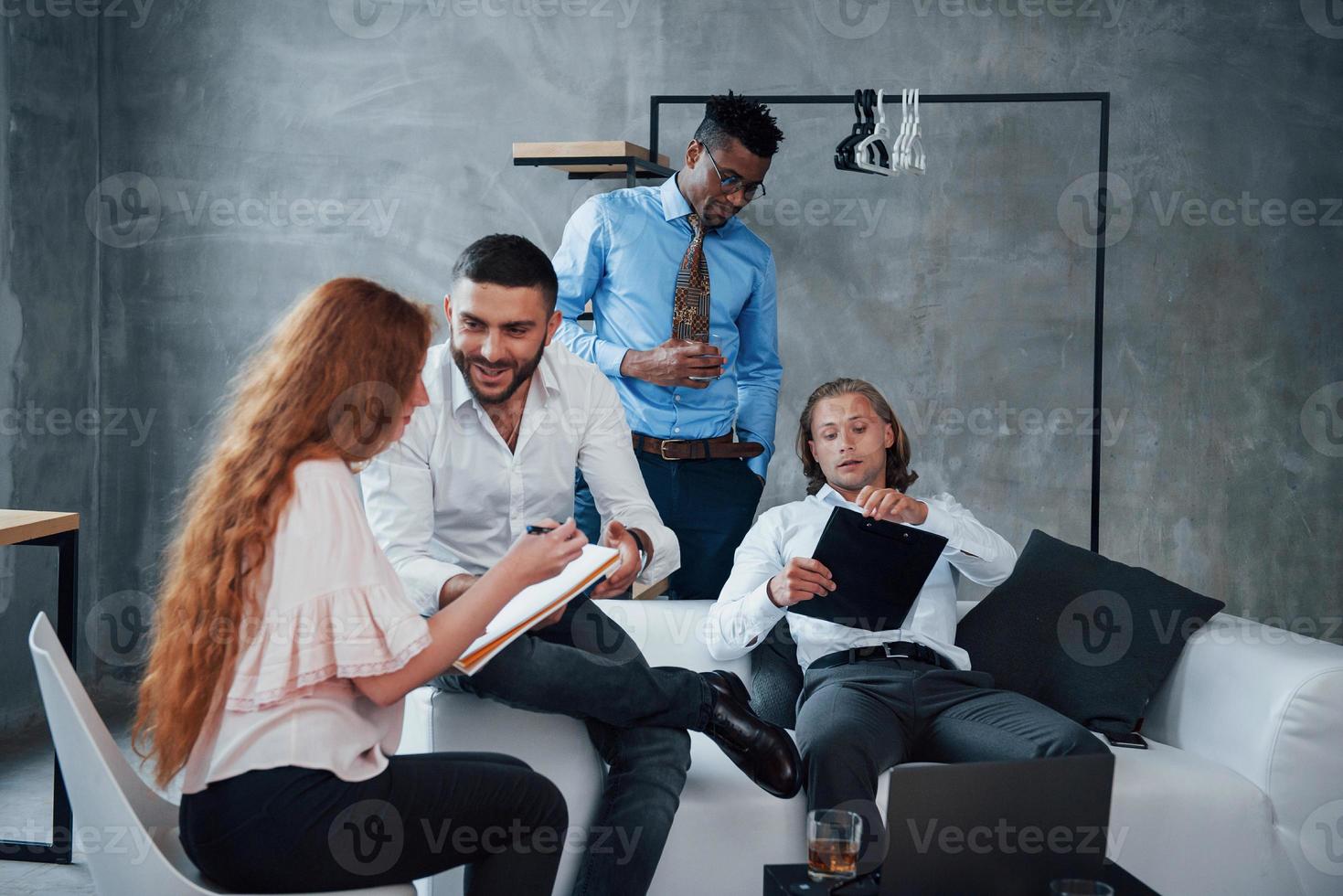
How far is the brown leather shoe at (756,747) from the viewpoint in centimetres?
213

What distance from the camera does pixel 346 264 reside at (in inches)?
166

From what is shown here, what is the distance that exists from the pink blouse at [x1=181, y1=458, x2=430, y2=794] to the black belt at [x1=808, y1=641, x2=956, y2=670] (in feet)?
3.72

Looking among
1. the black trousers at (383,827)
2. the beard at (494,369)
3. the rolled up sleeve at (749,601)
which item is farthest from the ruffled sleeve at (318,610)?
the rolled up sleeve at (749,601)

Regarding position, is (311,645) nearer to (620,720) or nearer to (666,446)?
(620,720)

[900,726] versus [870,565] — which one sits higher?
[870,565]

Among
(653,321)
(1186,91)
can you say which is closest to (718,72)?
(653,321)

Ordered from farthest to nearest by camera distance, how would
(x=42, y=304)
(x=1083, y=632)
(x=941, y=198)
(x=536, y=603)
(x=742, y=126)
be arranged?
(x=941, y=198), (x=42, y=304), (x=742, y=126), (x=1083, y=632), (x=536, y=603)

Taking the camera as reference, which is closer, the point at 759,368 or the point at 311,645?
the point at 311,645

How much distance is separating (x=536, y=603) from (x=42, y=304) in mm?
2814

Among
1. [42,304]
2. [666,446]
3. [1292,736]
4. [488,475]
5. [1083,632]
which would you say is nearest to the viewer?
[1292,736]

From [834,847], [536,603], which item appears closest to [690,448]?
[536,603]

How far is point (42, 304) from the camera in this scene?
154 inches

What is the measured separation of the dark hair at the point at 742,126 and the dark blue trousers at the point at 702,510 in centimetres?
81

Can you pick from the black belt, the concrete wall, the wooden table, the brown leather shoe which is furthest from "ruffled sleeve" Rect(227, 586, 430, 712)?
the concrete wall
